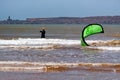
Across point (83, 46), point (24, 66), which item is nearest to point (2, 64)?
point (24, 66)

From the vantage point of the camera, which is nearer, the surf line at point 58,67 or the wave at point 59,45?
the surf line at point 58,67

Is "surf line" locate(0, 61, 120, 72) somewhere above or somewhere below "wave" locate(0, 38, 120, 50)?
below

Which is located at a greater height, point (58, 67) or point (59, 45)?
point (59, 45)

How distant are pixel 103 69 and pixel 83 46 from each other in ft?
49.4

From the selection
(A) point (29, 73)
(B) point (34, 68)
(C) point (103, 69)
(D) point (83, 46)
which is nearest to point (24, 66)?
(B) point (34, 68)

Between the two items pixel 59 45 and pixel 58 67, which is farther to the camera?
pixel 59 45

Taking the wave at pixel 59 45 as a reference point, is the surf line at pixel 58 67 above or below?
below

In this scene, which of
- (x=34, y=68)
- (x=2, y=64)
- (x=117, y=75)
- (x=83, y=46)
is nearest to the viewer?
(x=117, y=75)

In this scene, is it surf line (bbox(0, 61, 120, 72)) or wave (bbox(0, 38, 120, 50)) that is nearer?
surf line (bbox(0, 61, 120, 72))

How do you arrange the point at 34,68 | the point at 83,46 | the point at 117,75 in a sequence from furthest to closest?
the point at 83,46
the point at 34,68
the point at 117,75

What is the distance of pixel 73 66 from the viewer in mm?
19172

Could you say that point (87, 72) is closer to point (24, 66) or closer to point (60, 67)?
point (60, 67)

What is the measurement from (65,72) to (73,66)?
6.65 ft

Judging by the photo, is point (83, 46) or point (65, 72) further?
point (83, 46)
